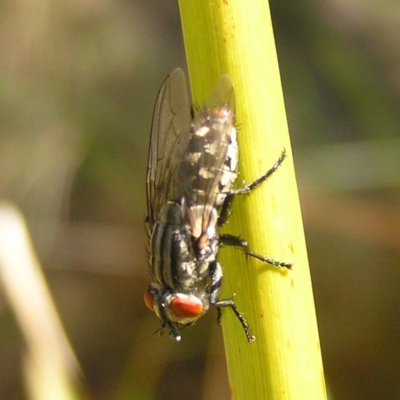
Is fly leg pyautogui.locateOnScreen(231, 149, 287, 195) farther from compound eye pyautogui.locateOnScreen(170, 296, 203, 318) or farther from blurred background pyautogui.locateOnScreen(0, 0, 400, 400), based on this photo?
blurred background pyautogui.locateOnScreen(0, 0, 400, 400)

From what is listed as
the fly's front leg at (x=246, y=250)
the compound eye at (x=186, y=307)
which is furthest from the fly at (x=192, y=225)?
the fly's front leg at (x=246, y=250)

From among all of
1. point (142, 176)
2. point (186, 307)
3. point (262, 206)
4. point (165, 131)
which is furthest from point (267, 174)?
point (142, 176)

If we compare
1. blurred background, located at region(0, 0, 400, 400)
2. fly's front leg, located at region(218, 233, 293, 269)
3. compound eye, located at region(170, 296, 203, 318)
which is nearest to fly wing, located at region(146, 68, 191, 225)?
compound eye, located at region(170, 296, 203, 318)

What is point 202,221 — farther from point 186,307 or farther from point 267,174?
point 267,174

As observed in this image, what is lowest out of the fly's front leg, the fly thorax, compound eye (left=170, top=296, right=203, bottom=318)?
compound eye (left=170, top=296, right=203, bottom=318)

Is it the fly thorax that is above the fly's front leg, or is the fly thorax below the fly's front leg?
below

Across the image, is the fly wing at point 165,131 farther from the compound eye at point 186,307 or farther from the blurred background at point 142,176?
→ the blurred background at point 142,176

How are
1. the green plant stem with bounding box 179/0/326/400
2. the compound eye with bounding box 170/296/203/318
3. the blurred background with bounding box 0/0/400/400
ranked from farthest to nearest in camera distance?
1. the blurred background with bounding box 0/0/400/400
2. the compound eye with bounding box 170/296/203/318
3. the green plant stem with bounding box 179/0/326/400
